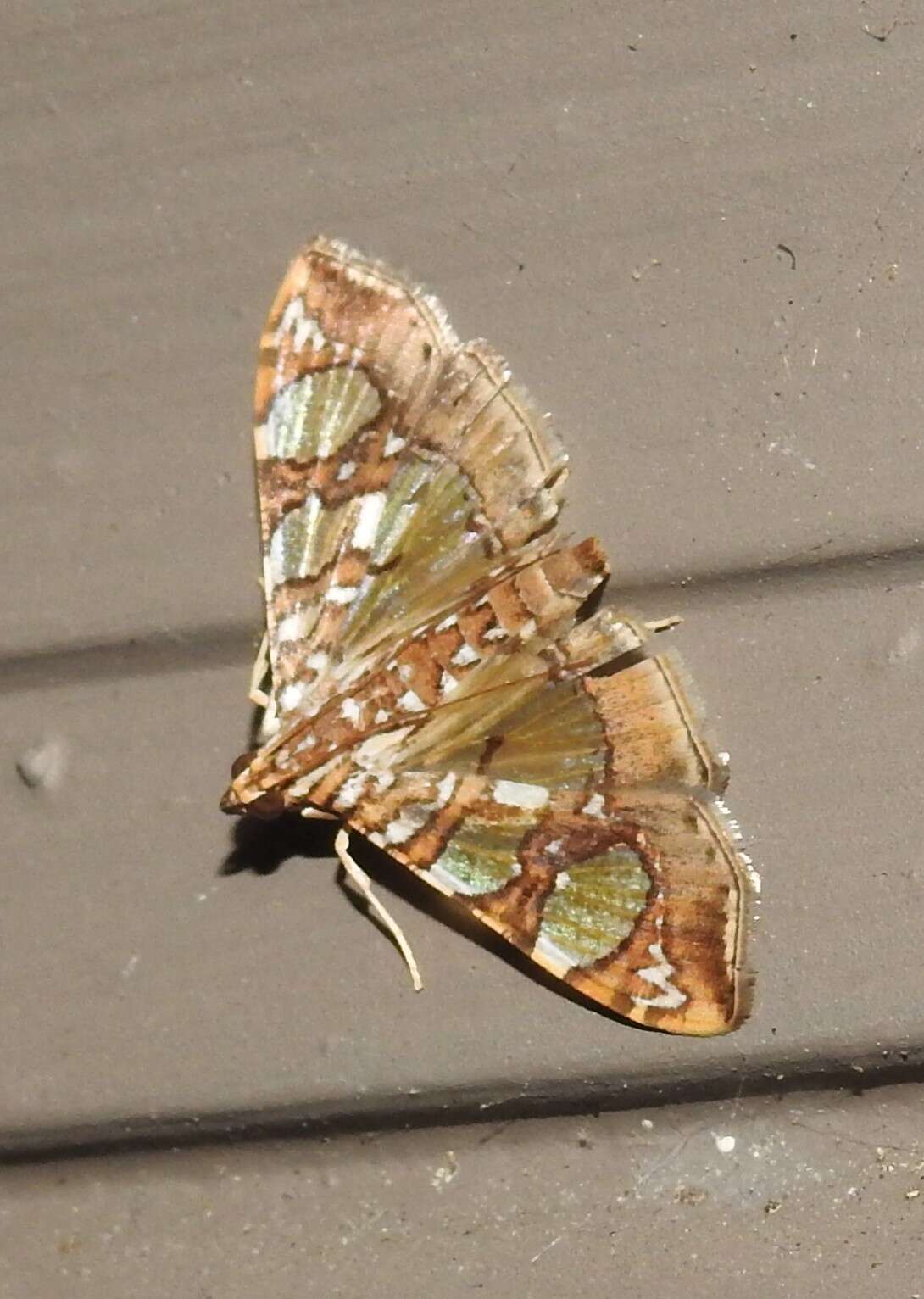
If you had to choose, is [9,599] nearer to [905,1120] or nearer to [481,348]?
[481,348]

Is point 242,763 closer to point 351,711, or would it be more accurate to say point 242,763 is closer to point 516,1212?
point 351,711

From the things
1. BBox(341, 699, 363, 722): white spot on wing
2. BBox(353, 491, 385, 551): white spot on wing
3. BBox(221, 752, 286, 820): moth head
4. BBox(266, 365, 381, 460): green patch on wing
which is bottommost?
BBox(221, 752, 286, 820): moth head

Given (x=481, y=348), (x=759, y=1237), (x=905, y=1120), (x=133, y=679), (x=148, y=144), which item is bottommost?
(x=759, y=1237)

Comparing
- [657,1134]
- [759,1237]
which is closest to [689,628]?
[657,1134]

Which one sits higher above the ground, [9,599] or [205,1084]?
[9,599]

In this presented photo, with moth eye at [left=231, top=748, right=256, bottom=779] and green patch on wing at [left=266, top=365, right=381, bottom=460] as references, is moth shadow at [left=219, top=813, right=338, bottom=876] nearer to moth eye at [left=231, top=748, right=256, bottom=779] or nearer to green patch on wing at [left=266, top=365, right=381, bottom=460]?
moth eye at [left=231, top=748, right=256, bottom=779]

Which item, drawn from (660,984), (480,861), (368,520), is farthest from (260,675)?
(660,984)

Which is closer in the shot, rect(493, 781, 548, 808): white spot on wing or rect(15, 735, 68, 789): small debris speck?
rect(493, 781, 548, 808): white spot on wing

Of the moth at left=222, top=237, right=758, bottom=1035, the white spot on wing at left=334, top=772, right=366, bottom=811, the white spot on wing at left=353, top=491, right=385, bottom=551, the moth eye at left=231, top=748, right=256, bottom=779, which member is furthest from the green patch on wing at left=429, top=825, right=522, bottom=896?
the white spot on wing at left=353, top=491, right=385, bottom=551
